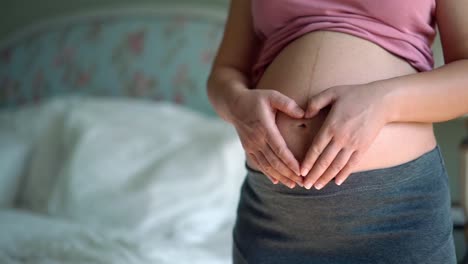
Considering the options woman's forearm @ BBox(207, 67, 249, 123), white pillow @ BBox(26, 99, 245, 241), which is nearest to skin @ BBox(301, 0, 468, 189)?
woman's forearm @ BBox(207, 67, 249, 123)

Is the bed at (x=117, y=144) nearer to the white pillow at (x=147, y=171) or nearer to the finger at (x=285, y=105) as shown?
the white pillow at (x=147, y=171)

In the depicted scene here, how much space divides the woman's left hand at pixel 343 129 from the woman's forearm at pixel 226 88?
0.13 m

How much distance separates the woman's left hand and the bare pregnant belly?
3 centimetres

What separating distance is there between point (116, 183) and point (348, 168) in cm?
112

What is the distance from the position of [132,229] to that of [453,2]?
3.51ft

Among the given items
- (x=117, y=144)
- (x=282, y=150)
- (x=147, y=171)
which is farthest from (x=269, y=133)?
(x=117, y=144)

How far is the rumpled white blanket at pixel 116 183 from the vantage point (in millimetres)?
1429

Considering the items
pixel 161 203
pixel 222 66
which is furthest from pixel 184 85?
pixel 222 66

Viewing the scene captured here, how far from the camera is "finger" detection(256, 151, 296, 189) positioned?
74 cm

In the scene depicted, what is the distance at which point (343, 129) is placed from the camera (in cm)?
69

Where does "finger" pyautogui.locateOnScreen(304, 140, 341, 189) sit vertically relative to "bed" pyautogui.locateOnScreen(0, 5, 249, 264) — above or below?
below

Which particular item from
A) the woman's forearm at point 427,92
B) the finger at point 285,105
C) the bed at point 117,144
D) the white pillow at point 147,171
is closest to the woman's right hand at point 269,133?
the finger at point 285,105

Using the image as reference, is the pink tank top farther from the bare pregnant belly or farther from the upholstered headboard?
the upholstered headboard

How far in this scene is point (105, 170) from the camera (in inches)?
69.7
